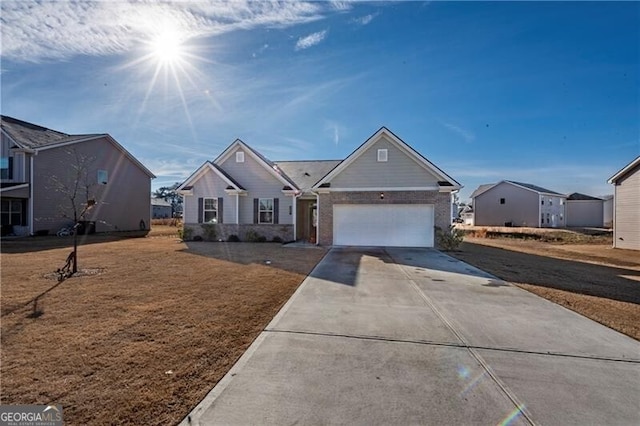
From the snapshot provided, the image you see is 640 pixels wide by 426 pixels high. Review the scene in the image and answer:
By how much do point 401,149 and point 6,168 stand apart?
25916 mm

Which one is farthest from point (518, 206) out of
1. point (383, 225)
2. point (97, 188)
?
point (97, 188)

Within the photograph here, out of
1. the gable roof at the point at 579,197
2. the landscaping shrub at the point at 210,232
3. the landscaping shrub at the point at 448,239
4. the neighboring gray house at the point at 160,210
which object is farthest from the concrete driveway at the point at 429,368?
the neighboring gray house at the point at 160,210

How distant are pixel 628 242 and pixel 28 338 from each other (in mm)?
26257

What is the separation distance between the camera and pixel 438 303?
5.87 metres

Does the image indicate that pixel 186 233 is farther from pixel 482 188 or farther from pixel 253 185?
pixel 482 188

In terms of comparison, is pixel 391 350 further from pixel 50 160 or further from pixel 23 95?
pixel 50 160

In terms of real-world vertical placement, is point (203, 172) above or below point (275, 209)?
above

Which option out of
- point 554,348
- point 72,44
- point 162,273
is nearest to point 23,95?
point 72,44

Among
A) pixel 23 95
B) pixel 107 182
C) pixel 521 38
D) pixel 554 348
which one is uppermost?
pixel 521 38

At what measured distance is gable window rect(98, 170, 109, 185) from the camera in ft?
77.8

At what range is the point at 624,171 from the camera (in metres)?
17.5

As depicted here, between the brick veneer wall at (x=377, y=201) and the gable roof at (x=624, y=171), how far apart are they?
466 inches

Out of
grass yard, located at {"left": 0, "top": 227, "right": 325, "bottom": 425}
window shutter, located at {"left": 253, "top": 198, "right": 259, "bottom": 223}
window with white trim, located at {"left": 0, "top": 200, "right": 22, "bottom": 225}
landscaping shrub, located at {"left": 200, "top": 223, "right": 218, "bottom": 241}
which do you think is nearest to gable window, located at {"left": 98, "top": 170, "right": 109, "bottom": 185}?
A: window with white trim, located at {"left": 0, "top": 200, "right": 22, "bottom": 225}

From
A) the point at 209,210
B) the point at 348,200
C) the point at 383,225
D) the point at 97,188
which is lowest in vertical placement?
the point at 383,225
